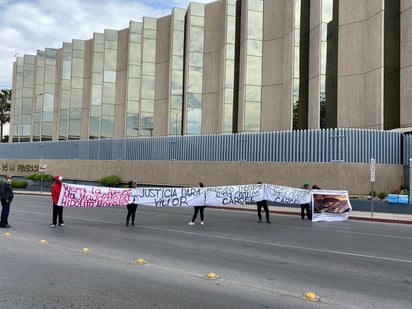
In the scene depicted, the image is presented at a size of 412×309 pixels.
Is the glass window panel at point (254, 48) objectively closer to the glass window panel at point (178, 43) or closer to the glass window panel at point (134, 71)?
the glass window panel at point (178, 43)

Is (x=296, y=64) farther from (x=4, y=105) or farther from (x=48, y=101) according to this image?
(x=4, y=105)

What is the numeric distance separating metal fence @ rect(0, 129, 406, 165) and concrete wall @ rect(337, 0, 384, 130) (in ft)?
14.8

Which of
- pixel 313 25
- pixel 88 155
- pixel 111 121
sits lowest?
pixel 88 155

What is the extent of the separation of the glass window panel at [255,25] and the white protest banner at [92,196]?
25.2 metres

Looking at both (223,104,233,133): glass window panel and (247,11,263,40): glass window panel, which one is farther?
(223,104,233,133): glass window panel

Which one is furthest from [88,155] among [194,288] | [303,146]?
[194,288]

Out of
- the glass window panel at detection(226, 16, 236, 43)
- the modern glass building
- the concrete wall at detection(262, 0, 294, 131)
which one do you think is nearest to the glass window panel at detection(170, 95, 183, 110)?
the modern glass building

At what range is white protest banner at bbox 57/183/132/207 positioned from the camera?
14735 mm

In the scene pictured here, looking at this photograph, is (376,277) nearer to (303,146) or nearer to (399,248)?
(399,248)

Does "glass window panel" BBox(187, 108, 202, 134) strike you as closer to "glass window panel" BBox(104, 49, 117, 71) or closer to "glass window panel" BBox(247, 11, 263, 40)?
"glass window panel" BBox(247, 11, 263, 40)

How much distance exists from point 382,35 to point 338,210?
15052 mm

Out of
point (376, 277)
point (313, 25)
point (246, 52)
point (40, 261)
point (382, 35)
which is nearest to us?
point (376, 277)

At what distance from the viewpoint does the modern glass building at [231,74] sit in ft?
93.0

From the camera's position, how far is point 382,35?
28.0 m
